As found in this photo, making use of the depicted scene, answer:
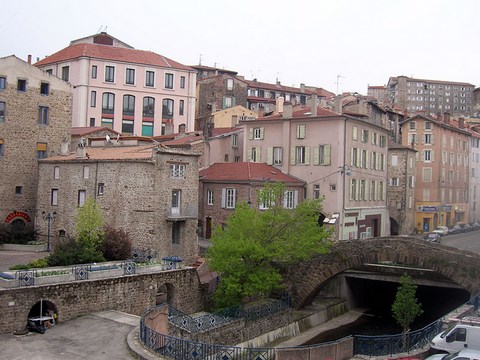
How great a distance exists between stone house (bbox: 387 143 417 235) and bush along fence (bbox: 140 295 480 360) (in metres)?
30.6

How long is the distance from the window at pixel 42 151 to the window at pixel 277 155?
18375 millimetres

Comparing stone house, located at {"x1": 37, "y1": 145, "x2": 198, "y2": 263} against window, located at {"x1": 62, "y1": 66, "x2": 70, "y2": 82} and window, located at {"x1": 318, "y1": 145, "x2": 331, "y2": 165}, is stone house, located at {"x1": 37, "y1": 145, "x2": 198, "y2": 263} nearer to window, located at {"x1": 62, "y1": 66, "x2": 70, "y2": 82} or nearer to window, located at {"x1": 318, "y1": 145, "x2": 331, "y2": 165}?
window, located at {"x1": 318, "y1": 145, "x2": 331, "y2": 165}

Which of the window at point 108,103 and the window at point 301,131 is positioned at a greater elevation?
the window at point 108,103

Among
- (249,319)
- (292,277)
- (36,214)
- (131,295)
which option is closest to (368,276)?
(292,277)

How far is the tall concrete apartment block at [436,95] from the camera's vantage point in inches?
5556

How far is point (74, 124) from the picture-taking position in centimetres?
6150

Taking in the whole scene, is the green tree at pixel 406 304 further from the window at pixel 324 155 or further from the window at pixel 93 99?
the window at pixel 93 99

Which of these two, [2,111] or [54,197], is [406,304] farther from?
[2,111]

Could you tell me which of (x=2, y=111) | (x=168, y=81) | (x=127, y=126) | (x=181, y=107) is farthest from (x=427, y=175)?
(x=2, y=111)

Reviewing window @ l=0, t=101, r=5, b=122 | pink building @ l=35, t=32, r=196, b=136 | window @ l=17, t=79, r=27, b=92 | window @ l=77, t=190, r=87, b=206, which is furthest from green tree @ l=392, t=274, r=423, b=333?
pink building @ l=35, t=32, r=196, b=136

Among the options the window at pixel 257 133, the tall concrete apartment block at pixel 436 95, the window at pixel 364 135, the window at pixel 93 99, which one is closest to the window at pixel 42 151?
the window at pixel 257 133

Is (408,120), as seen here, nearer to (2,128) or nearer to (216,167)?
(216,167)

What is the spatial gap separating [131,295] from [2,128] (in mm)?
19833

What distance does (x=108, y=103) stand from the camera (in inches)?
2507
